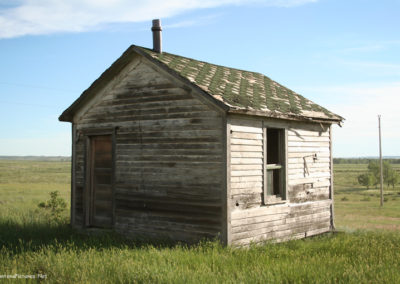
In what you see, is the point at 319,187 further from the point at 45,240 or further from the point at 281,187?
the point at 45,240

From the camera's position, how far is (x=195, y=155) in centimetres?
980

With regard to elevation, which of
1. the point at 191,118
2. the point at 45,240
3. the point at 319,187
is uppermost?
the point at 191,118

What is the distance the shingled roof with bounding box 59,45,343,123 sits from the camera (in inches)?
388

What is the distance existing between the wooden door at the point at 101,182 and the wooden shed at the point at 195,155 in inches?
1.1

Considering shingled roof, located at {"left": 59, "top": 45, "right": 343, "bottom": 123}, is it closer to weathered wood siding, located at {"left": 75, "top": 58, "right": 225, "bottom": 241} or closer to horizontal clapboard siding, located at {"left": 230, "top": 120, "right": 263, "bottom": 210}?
weathered wood siding, located at {"left": 75, "top": 58, "right": 225, "bottom": 241}

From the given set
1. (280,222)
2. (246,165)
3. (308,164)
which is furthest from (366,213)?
(246,165)

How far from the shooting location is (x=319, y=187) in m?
12.6

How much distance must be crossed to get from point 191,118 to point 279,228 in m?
3.56

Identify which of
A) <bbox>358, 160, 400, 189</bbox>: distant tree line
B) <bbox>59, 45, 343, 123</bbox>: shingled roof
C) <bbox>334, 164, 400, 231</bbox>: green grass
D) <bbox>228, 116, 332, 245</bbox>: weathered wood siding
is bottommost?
<bbox>334, 164, 400, 231</bbox>: green grass

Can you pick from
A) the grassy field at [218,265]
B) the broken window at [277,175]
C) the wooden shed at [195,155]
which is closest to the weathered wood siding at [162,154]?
the wooden shed at [195,155]

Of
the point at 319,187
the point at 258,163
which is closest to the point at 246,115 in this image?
the point at 258,163

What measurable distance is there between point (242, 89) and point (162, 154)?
2729 millimetres

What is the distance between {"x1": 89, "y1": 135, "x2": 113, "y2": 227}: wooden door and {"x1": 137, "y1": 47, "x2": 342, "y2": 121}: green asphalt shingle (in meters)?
2.85

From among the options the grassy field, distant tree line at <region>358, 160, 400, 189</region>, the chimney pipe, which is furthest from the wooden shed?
distant tree line at <region>358, 160, 400, 189</region>
